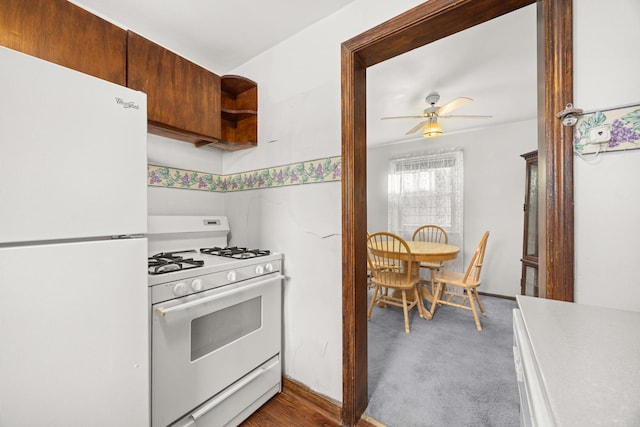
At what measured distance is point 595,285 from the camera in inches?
32.4

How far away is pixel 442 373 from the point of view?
180 cm

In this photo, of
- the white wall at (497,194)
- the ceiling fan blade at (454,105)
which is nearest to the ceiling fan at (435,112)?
the ceiling fan blade at (454,105)

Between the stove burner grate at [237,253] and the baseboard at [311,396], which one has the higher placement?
the stove burner grate at [237,253]

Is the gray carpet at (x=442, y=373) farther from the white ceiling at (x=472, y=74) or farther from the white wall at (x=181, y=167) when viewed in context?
the white ceiling at (x=472, y=74)

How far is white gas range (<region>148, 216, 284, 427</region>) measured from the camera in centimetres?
104

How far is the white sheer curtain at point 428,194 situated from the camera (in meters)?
3.79

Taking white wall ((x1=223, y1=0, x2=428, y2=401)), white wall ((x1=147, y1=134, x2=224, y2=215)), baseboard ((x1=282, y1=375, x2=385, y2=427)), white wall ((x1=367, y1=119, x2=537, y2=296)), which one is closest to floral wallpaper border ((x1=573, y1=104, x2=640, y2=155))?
white wall ((x1=223, y1=0, x2=428, y2=401))

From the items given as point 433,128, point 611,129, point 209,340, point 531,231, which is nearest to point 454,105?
point 433,128

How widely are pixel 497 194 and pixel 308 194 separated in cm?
327

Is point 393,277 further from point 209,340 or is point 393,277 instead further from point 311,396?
point 209,340

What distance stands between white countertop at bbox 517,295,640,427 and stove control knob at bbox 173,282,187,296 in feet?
3.86

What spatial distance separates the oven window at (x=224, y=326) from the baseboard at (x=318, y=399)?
47 cm

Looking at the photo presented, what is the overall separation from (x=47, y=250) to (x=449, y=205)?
13.8ft

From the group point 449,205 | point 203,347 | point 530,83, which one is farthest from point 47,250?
point 449,205
